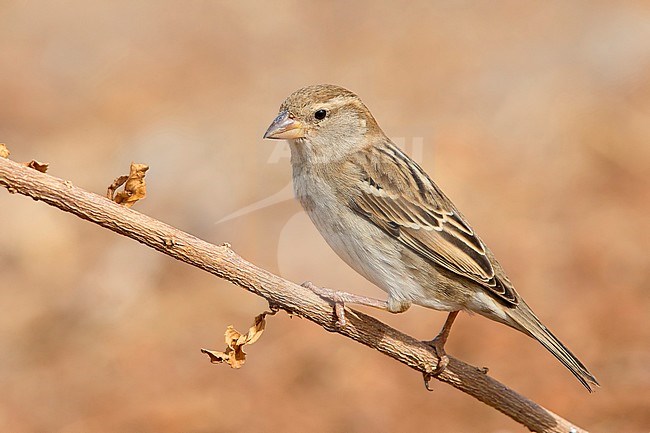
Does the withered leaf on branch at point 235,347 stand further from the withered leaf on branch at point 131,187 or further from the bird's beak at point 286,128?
the bird's beak at point 286,128

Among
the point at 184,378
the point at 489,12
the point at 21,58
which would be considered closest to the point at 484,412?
the point at 184,378

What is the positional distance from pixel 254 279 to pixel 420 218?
1003mm

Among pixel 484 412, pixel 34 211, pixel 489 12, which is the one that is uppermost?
pixel 489 12

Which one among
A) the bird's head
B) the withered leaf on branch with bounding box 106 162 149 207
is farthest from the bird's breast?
the withered leaf on branch with bounding box 106 162 149 207

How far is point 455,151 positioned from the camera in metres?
8.58

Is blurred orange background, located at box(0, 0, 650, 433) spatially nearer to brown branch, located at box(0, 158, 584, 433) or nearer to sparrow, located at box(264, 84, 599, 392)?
sparrow, located at box(264, 84, 599, 392)

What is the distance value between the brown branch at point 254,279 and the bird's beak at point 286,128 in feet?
2.25

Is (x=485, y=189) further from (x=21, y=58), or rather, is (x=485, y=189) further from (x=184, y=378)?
(x=21, y=58)

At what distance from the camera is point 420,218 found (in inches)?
155

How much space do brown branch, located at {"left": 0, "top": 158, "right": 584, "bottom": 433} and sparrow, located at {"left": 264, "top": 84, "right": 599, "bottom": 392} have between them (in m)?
0.25

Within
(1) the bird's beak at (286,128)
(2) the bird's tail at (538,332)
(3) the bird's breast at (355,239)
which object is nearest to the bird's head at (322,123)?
(1) the bird's beak at (286,128)

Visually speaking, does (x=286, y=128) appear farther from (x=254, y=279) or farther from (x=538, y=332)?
(x=538, y=332)

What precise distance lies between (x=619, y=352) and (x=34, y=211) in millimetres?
4347

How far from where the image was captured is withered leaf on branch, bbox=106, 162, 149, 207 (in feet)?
9.80
